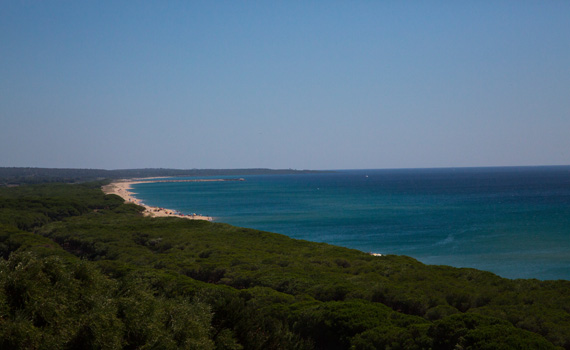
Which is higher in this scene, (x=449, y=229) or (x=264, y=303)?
(x=264, y=303)

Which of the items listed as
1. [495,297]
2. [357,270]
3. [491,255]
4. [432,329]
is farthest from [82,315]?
[491,255]

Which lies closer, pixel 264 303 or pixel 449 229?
pixel 264 303

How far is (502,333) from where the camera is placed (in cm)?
1184

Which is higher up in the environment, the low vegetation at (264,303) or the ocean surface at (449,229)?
the low vegetation at (264,303)

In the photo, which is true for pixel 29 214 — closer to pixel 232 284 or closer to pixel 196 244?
pixel 196 244

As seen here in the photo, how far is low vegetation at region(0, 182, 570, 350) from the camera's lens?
980 cm

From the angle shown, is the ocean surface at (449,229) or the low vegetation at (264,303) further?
the ocean surface at (449,229)

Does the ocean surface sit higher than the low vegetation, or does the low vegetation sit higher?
the low vegetation

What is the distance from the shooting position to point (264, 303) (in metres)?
16.5

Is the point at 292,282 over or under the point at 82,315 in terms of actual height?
under

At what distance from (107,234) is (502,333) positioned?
3262 cm

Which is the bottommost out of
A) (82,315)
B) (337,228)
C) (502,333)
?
(337,228)

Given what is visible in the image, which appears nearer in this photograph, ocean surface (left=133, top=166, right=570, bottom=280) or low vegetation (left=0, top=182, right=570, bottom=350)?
low vegetation (left=0, top=182, right=570, bottom=350)

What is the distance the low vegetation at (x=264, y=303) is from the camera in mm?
9797
